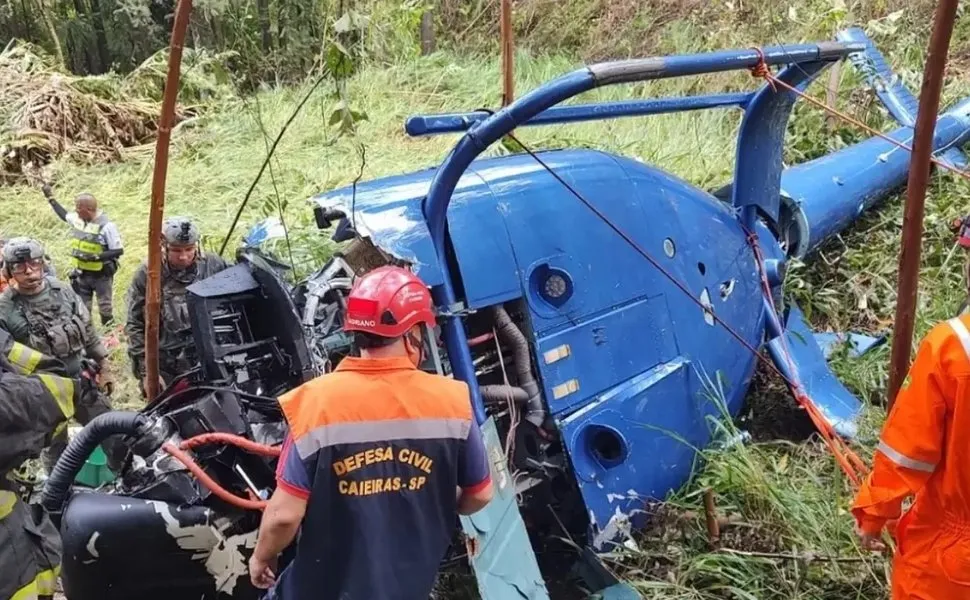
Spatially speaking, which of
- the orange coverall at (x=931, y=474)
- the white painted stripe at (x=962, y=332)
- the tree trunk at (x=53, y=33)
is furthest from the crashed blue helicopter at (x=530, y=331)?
the tree trunk at (x=53, y=33)

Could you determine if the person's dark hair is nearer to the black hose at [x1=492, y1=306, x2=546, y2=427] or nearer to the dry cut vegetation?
the black hose at [x1=492, y1=306, x2=546, y2=427]

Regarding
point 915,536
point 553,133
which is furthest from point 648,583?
point 553,133

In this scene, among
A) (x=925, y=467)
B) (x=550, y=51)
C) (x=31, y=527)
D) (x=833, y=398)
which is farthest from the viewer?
(x=550, y=51)

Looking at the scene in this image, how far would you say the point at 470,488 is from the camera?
2.34m

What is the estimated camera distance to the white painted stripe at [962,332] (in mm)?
2082

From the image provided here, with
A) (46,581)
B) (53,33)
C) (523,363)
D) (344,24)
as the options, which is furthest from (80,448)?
(53,33)

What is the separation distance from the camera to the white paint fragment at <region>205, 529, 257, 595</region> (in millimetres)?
2852

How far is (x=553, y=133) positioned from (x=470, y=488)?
6.16 m

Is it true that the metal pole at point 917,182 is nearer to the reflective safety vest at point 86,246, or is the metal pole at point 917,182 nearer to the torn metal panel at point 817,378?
the torn metal panel at point 817,378

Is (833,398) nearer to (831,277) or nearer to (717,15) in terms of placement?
(831,277)

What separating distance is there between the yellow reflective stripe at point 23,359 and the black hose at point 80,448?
0.28 metres

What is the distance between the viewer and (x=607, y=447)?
3607mm

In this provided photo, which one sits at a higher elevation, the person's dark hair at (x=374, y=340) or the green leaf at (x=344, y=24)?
the green leaf at (x=344, y=24)

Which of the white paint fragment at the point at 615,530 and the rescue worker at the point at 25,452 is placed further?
the white paint fragment at the point at 615,530
